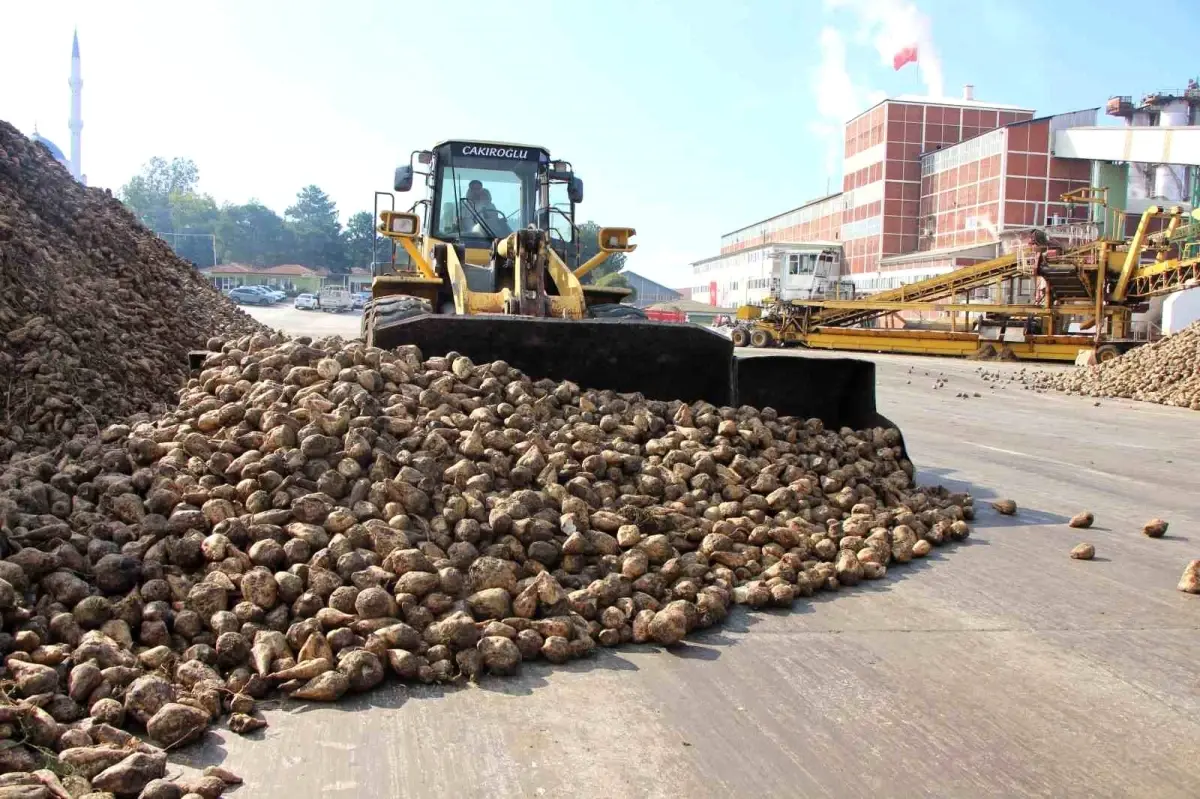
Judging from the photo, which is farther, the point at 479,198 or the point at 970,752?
the point at 479,198

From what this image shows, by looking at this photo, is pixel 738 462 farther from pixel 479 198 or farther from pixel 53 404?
pixel 479 198

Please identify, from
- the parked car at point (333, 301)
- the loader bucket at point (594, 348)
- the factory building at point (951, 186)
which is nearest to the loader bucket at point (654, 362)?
the loader bucket at point (594, 348)

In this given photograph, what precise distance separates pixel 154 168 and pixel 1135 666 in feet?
446

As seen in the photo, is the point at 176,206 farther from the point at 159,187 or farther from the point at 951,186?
the point at 951,186

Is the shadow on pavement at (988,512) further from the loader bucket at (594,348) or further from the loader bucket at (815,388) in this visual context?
the loader bucket at (594,348)

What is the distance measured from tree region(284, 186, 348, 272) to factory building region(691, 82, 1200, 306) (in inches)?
1880

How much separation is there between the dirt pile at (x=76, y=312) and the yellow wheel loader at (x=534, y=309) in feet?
6.24

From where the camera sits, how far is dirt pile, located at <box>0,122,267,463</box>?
22.0 ft

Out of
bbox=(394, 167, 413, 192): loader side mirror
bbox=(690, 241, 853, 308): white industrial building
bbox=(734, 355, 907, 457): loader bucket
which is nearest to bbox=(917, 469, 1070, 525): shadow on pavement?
bbox=(734, 355, 907, 457): loader bucket

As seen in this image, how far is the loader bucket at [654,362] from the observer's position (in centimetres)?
625

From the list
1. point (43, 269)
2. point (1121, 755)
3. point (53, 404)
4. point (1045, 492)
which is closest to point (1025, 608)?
point (1121, 755)

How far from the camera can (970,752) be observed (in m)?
3.20

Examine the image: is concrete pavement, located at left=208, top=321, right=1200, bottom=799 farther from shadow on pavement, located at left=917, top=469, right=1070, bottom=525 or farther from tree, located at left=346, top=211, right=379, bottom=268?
tree, located at left=346, top=211, right=379, bottom=268

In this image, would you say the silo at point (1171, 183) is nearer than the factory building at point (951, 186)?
No
